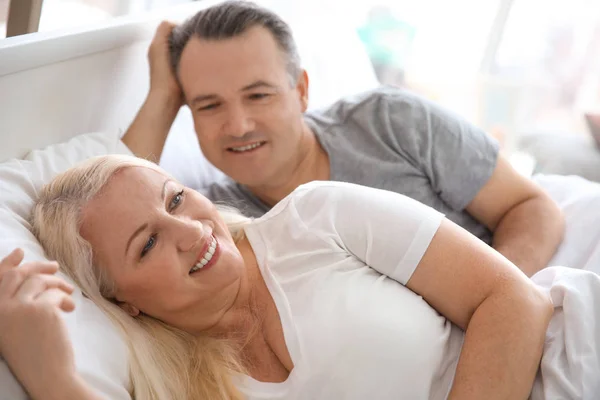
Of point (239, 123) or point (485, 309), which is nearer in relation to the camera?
point (485, 309)

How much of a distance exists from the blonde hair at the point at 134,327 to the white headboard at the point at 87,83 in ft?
0.86

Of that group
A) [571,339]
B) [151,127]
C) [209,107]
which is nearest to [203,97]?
[209,107]

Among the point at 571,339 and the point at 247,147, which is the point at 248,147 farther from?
the point at 571,339

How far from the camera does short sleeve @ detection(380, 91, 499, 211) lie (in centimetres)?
162

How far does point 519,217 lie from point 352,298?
25.1 inches

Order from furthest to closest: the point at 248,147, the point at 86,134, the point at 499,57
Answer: the point at 499,57 → the point at 248,147 → the point at 86,134

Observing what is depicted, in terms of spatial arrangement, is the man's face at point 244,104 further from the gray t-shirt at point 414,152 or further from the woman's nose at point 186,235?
the woman's nose at point 186,235

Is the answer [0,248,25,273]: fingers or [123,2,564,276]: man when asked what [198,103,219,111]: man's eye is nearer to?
[123,2,564,276]: man

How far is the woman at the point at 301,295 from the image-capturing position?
1068 millimetres

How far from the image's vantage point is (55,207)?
3.81ft

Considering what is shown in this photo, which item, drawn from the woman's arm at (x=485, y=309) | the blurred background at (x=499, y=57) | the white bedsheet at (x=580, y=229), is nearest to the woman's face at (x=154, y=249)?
the woman's arm at (x=485, y=309)

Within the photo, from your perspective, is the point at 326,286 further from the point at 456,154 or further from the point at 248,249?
the point at 456,154

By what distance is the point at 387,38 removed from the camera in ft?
10.1

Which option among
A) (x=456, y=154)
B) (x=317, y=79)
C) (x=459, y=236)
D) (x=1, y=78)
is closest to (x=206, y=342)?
(x=459, y=236)
